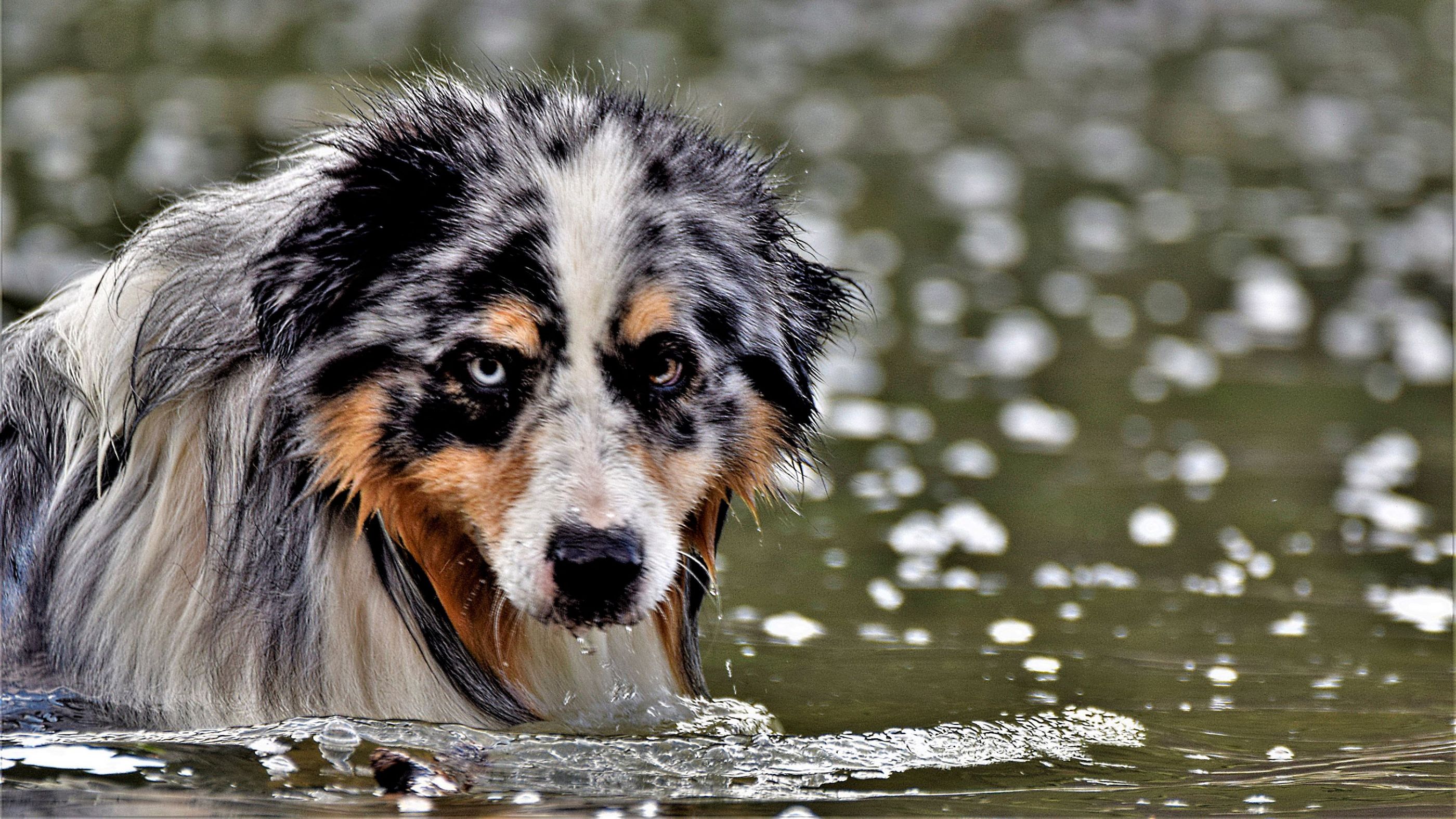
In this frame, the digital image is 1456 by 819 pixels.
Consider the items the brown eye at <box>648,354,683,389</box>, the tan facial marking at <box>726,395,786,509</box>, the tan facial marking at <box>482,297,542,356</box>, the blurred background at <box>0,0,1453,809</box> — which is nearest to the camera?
the tan facial marking at <box>482,297,542,356</box>

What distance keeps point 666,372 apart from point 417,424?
0.57 metres

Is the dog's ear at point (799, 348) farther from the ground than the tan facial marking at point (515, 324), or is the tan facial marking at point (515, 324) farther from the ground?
the dog's ear at point (799, 348)

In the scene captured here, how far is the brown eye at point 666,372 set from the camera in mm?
4137

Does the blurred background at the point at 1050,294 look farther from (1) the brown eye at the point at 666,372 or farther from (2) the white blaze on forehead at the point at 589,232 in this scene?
(1) the brown eye at the point at 666,372

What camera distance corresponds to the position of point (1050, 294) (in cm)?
1041

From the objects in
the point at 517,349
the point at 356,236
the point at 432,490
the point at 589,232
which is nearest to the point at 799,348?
the point at 589,232

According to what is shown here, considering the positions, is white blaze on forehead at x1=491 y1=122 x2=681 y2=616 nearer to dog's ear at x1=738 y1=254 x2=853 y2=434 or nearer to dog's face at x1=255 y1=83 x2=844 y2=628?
dog's face at x1=255 y1=83 x2=844 y2=628

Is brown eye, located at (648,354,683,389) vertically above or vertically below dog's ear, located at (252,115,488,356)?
below

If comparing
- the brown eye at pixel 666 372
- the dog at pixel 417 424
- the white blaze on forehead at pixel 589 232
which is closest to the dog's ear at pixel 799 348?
the dog at pixel 417 424

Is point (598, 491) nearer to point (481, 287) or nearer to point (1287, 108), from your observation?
point (481, 287)

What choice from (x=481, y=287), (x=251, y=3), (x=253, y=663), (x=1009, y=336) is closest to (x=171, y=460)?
(x=253, y=663)

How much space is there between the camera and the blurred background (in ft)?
18.2

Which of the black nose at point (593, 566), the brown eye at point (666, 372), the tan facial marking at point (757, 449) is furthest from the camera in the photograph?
the tan facial marking at point (757, 449)

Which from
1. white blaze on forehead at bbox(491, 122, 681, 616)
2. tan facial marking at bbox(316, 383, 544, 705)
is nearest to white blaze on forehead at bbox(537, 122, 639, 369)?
white blaze on forehead at bbox(491, 122, 681, 616)
